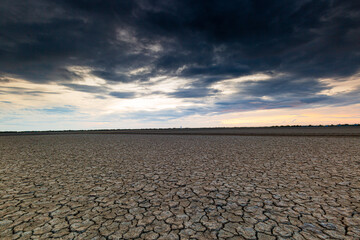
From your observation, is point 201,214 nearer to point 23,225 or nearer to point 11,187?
point 23,225

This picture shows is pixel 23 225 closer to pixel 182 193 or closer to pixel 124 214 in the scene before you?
pixel 124 214

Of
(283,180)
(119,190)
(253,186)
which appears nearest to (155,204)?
(119,190)

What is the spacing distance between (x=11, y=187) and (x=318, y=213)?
9.05 m

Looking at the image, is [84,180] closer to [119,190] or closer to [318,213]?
[119,190]

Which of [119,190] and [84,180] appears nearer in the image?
[119,190]

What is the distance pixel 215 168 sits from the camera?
7.88m

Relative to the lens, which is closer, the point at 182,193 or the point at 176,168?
the point at 182,193

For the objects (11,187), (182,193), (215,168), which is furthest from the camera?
(215,168)

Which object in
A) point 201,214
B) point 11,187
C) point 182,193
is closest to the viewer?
point 201,214

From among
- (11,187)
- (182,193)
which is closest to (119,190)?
(182,193)

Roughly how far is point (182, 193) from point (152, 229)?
188 cm

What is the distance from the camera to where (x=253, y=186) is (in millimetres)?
5570

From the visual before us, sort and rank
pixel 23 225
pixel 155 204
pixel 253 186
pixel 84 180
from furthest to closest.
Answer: pixel 84 180 < pixel 253 186 < pixel 155 204 < pixel 23 225

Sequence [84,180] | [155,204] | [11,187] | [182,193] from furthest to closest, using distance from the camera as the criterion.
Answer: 1. [84,180]
2. [11,187]
3. [182,193]
4. [155,204]
